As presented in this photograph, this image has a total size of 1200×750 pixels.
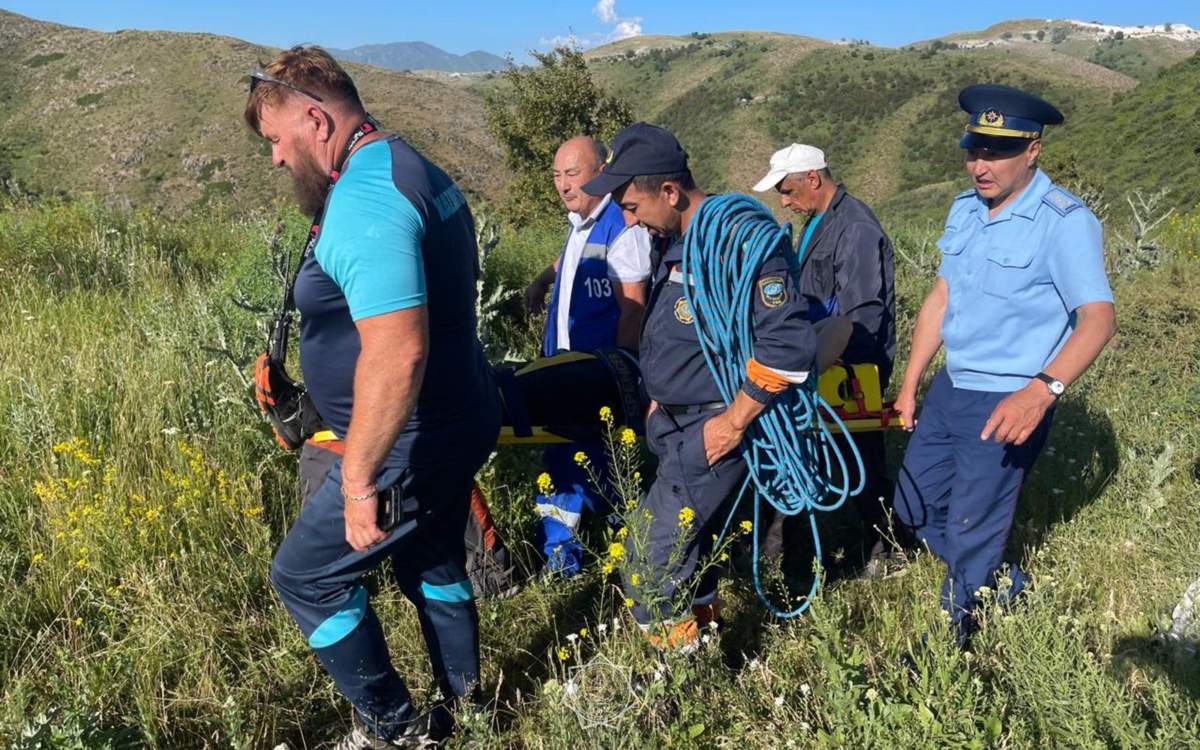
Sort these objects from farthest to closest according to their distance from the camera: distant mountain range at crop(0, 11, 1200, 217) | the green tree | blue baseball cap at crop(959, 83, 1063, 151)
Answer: distant mountain range at crop(0, 11, 1200, 217) < the green tree < blue baseball cap at crop(959, 83, 1063, 151)

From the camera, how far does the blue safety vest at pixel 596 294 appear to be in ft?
12.6

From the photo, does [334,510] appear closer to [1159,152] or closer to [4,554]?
[4,554]

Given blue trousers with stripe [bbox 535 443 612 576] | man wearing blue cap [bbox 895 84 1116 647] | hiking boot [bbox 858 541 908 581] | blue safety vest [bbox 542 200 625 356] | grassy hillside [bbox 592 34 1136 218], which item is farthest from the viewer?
grassy hillside [bbox 592 34 1136 218]

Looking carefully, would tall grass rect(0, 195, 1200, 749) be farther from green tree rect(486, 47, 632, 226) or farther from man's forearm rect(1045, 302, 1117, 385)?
green tree rect(486, 47, 632, 226)

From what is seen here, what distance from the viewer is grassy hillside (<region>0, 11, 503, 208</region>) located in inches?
2066

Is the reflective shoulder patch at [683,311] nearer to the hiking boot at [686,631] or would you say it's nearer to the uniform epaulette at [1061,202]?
the hiking boot at [686,631]

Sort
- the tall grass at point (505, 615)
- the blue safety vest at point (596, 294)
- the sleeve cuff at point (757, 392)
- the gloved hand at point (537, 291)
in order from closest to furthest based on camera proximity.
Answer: the tall grass at point (505, 615) → the sleeve cuff at point (757, 392) → the blue safety vest at point (596, 294) → the gloved hand at point (537, 291)

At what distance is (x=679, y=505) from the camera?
103 inches

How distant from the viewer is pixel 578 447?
370 cm

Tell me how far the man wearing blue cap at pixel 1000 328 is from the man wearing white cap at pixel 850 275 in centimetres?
56

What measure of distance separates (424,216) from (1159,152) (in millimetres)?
40308

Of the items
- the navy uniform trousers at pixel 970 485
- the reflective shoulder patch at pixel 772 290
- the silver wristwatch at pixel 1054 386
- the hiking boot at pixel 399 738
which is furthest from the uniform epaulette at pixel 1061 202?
the hiking boot at pixel 399 738

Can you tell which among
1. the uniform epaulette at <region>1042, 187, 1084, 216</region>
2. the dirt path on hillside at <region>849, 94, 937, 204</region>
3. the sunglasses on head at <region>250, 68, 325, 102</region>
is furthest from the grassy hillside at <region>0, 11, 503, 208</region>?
the uniform epaulette at <region>1042, 187, 1084, 216</region>

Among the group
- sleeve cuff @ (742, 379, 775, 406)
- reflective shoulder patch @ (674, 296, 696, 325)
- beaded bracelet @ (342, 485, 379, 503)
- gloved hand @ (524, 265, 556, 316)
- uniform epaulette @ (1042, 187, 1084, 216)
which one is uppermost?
uniform epaulette @ (1042, 187, 1084, 216)
